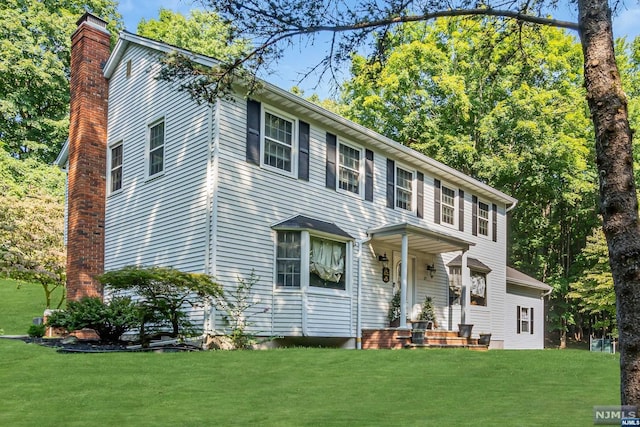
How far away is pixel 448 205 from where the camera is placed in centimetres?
1973

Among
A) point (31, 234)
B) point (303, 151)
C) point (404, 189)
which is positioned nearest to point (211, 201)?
point (303, 151)

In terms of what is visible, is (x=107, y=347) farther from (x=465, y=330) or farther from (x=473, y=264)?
(x=473, y=264)

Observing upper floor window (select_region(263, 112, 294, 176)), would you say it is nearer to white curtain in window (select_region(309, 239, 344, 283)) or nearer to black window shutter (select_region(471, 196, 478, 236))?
white curtain in window (select_region(309, 239, 344, 283))

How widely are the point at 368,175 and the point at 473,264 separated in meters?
5.71

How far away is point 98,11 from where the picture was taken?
30328mm

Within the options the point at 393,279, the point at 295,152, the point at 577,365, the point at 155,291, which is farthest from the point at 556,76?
the point at 155,291

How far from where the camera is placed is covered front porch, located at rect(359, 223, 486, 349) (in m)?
15.2

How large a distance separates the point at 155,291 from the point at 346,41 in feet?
A: 23.4

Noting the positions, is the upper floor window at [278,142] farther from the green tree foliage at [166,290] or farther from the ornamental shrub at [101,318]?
the ornamental shrub at [101,318]

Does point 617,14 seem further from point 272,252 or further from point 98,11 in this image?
point 98,11

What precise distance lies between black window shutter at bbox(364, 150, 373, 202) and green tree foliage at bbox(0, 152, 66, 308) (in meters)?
9.25

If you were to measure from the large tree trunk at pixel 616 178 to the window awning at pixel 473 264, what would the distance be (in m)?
15.1

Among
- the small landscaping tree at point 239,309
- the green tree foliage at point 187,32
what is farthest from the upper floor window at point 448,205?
the green tree foliage at point 187,32

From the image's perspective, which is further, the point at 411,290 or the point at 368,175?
the point at 411,290
